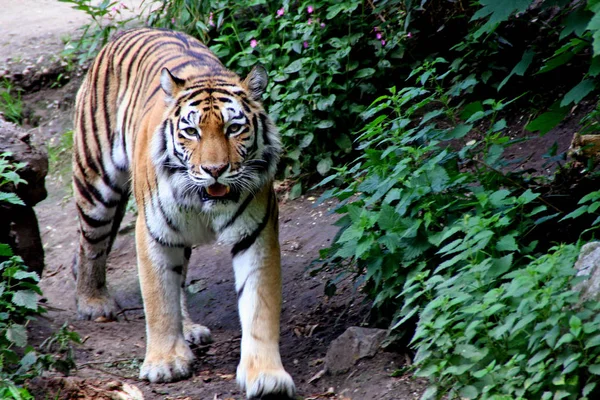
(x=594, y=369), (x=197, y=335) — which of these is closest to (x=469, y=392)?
(x=594, y=369)

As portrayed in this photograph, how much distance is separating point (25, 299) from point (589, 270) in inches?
100

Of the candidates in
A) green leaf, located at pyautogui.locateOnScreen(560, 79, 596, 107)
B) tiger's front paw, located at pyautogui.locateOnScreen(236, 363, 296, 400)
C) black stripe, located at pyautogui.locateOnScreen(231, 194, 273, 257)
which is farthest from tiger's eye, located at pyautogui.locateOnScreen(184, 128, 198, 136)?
green leaf, located at pyautogui.locateOnScreen(560, 79, 596, 107)

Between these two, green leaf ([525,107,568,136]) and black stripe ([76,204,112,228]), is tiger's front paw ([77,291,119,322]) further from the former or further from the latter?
green leaf ([525,107,568,136])

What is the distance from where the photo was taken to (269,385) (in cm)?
391

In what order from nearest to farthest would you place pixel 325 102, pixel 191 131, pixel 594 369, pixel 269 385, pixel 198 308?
pixel 594 369
pixel 269 385
pixel 191 131
pixel 198 308
pixel 325 102

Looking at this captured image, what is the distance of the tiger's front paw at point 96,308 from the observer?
222 inches

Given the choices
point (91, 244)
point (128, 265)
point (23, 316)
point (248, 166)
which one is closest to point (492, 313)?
point (248, 166)

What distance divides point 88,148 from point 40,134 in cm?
295

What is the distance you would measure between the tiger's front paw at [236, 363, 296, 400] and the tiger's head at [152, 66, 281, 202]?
89 cm

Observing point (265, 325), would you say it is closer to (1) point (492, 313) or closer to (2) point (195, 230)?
(2) point (195, 230)

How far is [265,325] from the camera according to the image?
4.13 metres

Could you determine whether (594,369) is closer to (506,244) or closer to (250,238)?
(506,244)

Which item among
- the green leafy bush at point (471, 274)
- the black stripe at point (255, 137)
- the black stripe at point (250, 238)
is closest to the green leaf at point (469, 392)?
the green leafy bush at point (471, 274)

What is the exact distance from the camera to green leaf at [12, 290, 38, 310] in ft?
12.8
